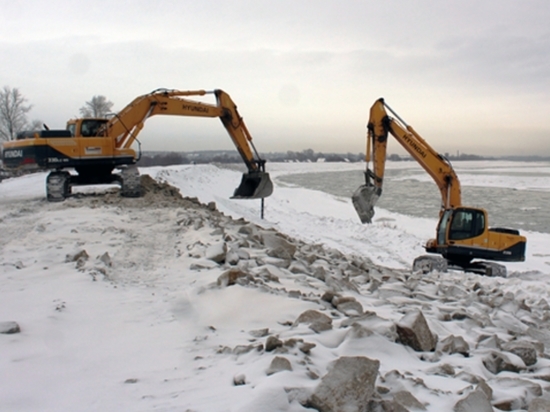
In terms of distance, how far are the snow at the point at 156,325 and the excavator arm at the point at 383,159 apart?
307cm

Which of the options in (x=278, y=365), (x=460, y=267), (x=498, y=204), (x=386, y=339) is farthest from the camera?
(x=498, y=204)

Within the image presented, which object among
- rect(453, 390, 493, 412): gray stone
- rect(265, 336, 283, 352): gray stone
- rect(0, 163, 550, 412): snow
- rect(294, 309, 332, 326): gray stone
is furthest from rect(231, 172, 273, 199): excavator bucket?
rect(453, 390, 493, 412): gray stone

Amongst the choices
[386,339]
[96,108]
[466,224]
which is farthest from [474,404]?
[96,108]

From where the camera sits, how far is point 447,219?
1097 centimetres

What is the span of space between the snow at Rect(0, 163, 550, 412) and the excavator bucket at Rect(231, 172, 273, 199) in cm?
504

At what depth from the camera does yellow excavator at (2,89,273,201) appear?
39.4 ft

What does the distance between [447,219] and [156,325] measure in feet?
27.4

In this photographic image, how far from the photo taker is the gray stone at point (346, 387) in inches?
112

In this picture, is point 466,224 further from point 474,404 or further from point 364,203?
point 474,404

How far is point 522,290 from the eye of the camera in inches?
349

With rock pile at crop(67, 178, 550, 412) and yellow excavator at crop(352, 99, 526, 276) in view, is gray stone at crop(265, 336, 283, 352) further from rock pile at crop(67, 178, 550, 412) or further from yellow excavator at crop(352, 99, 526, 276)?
yellow excavator at crop(352, 99, 526, 276)

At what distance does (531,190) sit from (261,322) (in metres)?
36.0

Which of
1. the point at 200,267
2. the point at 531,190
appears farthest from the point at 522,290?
the point at 531,190

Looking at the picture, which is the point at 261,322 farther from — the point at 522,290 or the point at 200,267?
the point at 522,290
